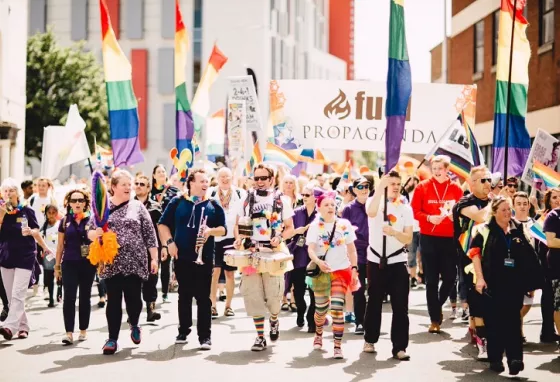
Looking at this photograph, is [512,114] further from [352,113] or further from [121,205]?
[121,205]

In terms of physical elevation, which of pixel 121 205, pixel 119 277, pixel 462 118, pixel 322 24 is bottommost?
pixel 119 277

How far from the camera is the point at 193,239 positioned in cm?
1045

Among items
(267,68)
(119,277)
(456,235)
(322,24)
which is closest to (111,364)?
(119,277)

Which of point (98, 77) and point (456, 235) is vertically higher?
point (98, 77)

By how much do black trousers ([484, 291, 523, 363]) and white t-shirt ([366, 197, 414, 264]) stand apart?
48.1 inches

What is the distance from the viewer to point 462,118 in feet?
42.8

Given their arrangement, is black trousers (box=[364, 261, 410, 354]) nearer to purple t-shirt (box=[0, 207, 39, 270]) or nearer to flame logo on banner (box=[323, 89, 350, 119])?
purple t-shirt (box=[0, 207, 39, 270])

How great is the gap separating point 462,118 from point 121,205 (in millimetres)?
5093

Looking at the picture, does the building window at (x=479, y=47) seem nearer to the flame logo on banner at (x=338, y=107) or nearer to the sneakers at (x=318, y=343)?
the flame logo on banner at (x=338, y=107)

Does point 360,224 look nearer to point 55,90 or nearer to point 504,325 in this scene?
point 504,325

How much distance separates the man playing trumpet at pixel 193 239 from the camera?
34.2ft

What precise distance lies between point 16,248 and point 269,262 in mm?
3075

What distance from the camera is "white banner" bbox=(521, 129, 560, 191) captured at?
12625mm

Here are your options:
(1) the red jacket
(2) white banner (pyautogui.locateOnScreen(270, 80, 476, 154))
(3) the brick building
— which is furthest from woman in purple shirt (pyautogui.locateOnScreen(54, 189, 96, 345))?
(3) the brick building
